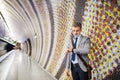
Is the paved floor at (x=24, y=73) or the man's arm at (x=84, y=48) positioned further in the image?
the paved floor at (x=24, y=73)


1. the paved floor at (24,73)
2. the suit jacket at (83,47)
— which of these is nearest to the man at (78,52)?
the suit jacket at (83,47)

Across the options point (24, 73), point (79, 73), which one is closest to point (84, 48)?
point (79, 73)

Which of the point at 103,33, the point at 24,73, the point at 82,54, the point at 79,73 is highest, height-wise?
the point at 103,33

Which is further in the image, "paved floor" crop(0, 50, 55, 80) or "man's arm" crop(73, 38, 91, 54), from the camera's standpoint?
"paved floor" crop(0, 50, 55, 80)

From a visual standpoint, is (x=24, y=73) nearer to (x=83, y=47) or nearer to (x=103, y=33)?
(x=83, y=47)

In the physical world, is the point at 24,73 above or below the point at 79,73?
below

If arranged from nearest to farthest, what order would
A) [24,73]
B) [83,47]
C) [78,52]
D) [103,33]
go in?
[103,33], [78,52], [83,47], [24,73]

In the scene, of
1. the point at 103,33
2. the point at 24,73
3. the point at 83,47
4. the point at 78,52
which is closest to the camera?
the point at 103,33

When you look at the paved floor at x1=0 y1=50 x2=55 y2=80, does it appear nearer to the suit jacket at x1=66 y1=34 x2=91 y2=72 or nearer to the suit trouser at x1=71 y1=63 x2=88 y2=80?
the suit trouser at x1=71 y1=63 x2=88 y2=80

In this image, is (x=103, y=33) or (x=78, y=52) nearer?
(x=103, y=33)

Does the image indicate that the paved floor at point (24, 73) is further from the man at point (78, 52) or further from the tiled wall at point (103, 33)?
the tiled wall at point (103, 33)

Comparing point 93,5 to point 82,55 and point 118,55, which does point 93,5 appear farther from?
point 118,55

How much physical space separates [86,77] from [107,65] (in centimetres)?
57

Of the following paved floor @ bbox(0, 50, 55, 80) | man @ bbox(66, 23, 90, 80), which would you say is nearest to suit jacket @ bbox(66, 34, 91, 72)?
man @ bbox(66, 23, 90, 80)
